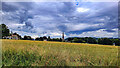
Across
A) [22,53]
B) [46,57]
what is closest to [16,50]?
[22,53]

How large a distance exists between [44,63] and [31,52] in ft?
4.53

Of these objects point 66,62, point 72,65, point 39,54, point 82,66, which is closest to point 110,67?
point 82,66

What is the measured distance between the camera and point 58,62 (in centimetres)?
372

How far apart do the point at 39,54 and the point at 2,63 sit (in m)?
1.78

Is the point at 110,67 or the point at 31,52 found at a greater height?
the point at 31,52

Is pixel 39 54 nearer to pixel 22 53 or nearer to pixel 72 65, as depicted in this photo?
pixel 22 53

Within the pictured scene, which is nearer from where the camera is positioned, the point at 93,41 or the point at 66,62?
the point at 66,62

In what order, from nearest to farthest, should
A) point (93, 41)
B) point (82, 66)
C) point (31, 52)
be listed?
point (82, 66) → point (31, 52) → point (93, 41)

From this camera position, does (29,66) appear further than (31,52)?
No

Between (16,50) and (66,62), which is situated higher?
(16,50)

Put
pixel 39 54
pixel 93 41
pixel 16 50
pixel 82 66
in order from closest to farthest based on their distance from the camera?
pixel 82 66 → pixel 39 54 → pixel 16 50 → pixel 93 41

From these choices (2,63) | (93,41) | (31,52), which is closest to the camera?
(2,63)

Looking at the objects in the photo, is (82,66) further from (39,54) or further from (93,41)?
(93,41)

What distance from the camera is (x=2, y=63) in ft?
12.9
